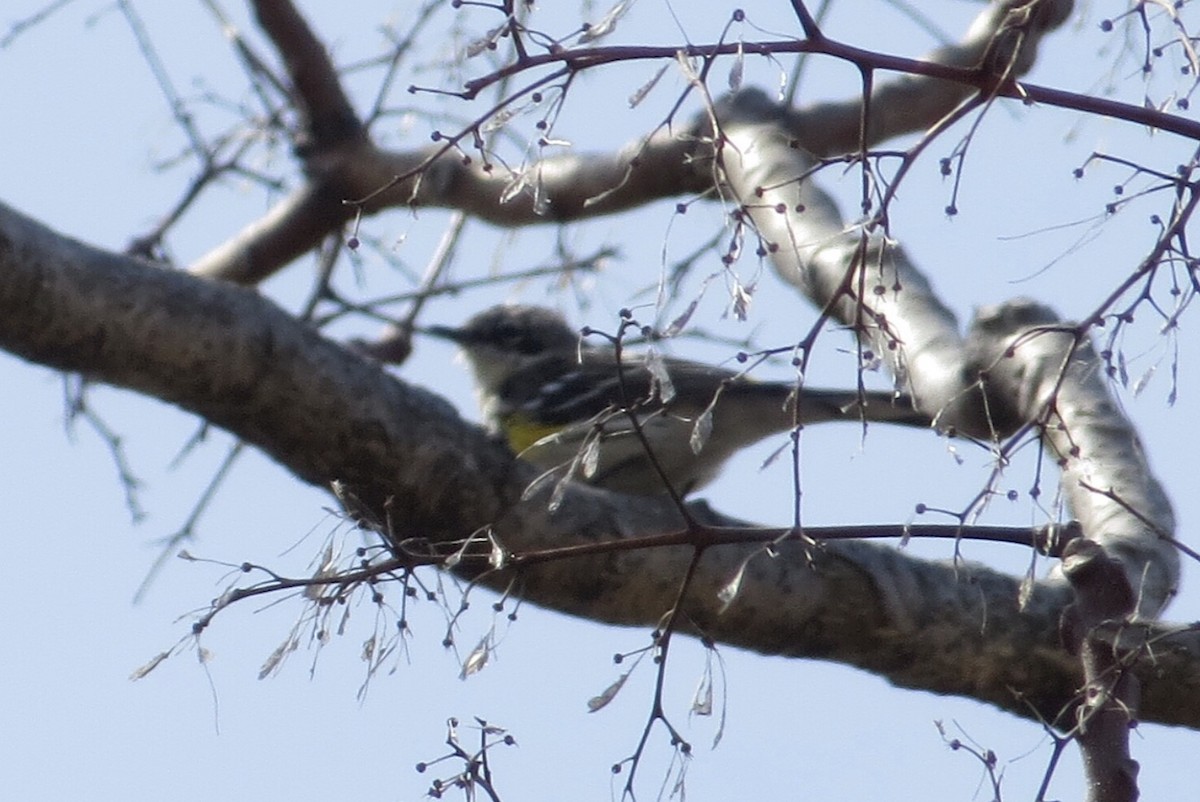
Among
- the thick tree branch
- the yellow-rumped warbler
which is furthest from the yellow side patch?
the thick tree branch

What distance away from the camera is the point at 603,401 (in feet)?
23.7

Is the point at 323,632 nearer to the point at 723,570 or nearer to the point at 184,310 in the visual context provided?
the point at 184,310

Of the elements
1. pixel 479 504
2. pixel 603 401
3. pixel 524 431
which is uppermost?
pixel 524 431

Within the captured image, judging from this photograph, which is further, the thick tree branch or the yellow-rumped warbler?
the yellow-rumped warbler

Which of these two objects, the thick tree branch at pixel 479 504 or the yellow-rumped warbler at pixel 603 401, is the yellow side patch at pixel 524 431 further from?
the thick tree branch at pixel 479 504

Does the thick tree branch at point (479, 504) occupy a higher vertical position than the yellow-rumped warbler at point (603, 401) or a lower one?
lower

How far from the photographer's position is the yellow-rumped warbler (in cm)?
628

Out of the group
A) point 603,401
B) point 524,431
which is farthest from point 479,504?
point 524,431

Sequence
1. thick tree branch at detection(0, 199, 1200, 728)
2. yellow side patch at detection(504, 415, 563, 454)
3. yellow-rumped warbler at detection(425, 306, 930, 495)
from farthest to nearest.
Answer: yellow side patch at detection(504, 415, 563, 454) → yellow-rumped warbler at detection(425, 306, 930, 495) → thick tree branch at detection(0, 199, 1200, 728)

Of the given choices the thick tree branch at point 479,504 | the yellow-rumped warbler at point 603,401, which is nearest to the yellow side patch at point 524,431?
the yellow-rumped warbler at point 603,401

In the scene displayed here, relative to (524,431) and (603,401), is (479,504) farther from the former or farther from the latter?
(524,431)

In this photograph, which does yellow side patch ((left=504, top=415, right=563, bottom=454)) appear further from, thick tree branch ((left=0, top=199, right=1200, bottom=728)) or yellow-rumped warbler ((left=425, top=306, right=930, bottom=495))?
thick tree branch ((left=0, top=199, right=1200, bottom=728))

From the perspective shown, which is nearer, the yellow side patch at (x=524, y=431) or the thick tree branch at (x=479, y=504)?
the thick tree branch at (x=479, y=504)

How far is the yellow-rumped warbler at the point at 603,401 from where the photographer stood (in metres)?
6.28
